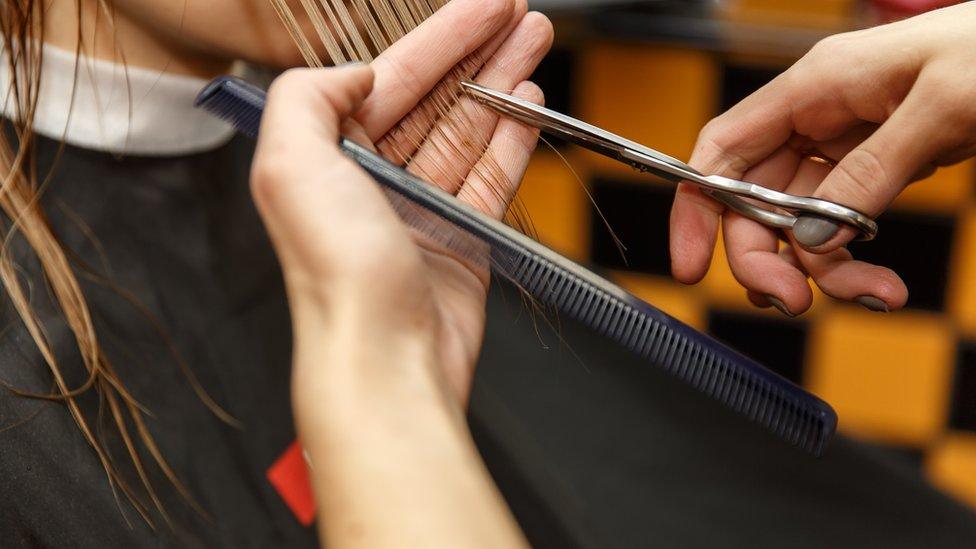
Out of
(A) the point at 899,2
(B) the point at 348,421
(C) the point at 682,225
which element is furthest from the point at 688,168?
(A) the point at 899,2

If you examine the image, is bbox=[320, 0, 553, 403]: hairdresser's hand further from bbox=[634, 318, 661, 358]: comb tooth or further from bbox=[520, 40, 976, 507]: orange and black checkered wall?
bbox=[520, 40, 976, 507]: orange and black checkered wall

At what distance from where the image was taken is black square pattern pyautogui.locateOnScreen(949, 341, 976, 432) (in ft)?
4.78

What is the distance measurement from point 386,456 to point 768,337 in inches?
51.5

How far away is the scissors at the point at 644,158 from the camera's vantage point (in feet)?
2.11

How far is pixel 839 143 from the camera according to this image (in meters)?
0.74

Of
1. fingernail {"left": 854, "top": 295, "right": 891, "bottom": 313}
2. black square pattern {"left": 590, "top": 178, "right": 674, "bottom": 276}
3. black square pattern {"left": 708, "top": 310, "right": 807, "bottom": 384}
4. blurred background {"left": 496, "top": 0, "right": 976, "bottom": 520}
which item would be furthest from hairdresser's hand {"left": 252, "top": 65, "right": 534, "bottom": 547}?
black square pattern {"left": 708, "top": 310, "right": 807, "bottom": 384}

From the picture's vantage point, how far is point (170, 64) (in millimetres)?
788

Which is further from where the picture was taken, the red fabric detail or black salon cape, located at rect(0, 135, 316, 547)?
the red fabric detail

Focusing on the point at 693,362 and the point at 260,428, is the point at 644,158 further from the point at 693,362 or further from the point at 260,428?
the point at 260,428

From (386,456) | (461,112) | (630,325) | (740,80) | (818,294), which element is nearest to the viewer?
(386,456)

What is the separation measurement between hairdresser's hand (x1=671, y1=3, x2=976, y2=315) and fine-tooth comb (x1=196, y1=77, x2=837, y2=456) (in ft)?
0.47

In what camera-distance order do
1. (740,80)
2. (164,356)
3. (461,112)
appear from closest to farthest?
(461,112) < (164,356) < (740,80)

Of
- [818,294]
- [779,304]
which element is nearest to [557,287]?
[779,304]

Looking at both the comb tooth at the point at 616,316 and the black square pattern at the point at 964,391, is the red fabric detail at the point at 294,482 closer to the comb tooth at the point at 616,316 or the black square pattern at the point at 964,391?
the comb tooth at the point at 616,316
